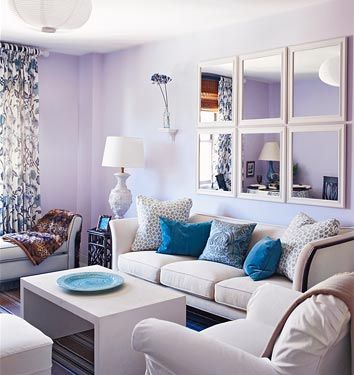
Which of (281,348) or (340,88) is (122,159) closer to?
(340,88)

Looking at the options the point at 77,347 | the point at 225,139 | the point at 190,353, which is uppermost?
the point at 225,139

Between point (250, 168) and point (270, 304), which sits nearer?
point (270, 304)

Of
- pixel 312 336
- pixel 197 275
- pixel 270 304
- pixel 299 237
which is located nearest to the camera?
pixel 312 336

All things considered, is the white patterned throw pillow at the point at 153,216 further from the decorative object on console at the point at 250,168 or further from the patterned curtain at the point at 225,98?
the patterned curtain at the point at 225,98

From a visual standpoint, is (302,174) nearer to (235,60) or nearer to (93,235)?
(235,60)

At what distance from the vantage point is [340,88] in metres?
3.54

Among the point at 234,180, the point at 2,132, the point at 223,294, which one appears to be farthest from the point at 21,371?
the point at 2,132

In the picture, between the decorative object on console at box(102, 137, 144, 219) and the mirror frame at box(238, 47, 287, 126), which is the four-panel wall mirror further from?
the decorative object on console at box(102, 137, 144, 219)

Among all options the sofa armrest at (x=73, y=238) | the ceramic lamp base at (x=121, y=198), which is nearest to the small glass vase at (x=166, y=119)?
the ceramic lamp base at (x=121, y=198)

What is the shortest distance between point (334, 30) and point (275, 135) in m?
0.90

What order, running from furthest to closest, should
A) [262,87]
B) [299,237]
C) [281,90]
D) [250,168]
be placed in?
[250,168] < [262,87] < [281,90] < [299,237]

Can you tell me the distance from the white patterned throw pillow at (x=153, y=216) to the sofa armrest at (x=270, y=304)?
5.77 feet

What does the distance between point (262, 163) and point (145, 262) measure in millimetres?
1271

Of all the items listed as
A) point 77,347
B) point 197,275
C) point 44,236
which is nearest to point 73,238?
point 44,236
